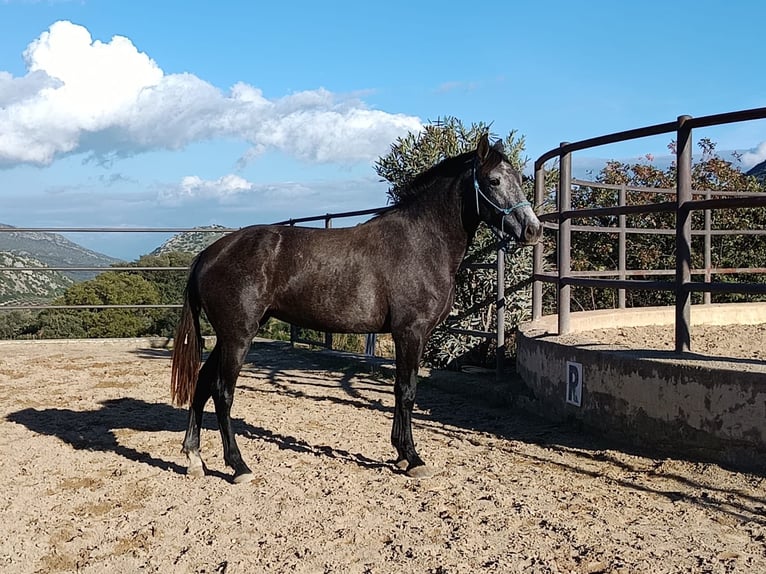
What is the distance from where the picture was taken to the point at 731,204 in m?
3.70

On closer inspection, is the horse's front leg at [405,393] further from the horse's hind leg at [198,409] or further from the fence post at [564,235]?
the fence post at [564,235]

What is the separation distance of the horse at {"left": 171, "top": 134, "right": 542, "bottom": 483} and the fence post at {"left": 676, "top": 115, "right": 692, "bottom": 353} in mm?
882

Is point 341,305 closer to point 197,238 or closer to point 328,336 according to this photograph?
point 328,336

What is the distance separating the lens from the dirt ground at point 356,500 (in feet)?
9.00

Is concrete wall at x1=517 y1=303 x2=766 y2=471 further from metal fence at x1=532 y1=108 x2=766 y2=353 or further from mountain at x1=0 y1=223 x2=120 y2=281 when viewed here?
mountain at x1=0 y1=223 x2=120 y2=281

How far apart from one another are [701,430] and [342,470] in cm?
202

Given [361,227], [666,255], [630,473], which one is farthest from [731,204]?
[666,255]

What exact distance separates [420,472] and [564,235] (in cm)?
239

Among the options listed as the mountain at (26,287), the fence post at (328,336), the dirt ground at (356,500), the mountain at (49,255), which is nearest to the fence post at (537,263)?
the dirt ground at (356,500)

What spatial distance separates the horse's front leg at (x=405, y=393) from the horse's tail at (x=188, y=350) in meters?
1.26

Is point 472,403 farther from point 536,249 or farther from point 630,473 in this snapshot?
point 630,473

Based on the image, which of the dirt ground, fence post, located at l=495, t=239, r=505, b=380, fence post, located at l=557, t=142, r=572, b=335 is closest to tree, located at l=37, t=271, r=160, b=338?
the dirt ground

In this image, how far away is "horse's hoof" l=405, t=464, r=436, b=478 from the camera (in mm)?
3777

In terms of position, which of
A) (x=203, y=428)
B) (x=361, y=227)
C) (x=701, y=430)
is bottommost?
(x=203, y=428)
